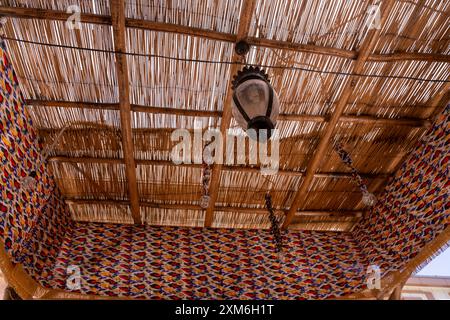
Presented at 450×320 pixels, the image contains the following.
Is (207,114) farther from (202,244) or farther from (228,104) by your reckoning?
(202,244)

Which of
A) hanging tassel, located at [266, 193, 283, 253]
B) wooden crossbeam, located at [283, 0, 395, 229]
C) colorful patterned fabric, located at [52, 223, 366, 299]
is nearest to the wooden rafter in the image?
colorful patterned fabric, located at [52, 223, 366, 299]

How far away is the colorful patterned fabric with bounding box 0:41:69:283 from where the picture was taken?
2838 mm

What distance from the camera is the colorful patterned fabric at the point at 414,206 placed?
3.18m

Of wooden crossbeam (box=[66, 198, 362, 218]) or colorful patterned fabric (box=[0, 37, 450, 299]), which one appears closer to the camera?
colorful patterned fabric (box=[0, 37, 450, 299])

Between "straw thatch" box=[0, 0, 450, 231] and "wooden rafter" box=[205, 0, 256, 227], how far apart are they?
0.02m

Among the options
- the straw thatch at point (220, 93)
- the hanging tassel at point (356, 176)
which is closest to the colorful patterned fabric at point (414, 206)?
the straw thatch at point (220, 93)

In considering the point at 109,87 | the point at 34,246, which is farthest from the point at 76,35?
the point at 34,246

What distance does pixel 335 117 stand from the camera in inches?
131

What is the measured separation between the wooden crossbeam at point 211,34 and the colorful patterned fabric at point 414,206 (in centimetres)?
72

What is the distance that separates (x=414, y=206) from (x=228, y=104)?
1876 mm

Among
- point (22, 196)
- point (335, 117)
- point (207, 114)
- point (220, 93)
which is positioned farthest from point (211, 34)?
point (22, 196)

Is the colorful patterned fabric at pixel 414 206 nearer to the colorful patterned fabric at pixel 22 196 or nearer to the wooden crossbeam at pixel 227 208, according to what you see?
the wooden crossbeam at pixel 227 208

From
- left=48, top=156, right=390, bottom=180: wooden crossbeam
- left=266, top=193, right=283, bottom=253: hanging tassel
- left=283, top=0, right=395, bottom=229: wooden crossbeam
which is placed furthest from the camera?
left=48, top=156, right=390, bottom=180: wooden crossbeam

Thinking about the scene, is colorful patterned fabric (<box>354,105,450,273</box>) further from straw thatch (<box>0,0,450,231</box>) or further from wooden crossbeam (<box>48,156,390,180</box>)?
wooden crossbeam (<box>48,156,390,180</box>)
